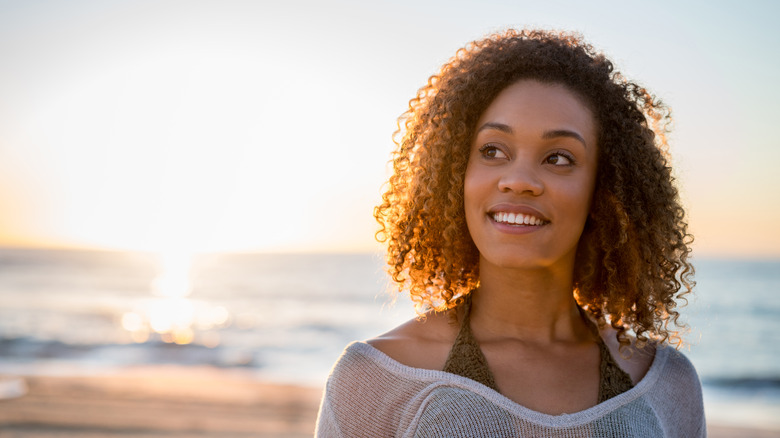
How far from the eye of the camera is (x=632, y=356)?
8.17 ft

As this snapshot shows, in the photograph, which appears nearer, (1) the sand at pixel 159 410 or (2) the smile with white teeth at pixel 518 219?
(2) the smile with white teeth at pixel 518 219

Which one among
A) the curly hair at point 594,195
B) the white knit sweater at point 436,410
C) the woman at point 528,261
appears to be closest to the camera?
the white knit sweater at point 436,410

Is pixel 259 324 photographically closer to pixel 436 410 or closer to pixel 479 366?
pixel 479 366

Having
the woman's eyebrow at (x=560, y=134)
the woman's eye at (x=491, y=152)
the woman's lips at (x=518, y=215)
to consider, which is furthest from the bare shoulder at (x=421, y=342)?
the woman's eyebrow at (x=560, y=134)

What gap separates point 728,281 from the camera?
102 feet

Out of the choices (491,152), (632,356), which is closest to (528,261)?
(491,152)

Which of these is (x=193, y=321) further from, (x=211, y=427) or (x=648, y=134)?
(x=648, y=134)

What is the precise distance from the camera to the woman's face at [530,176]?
7.00 ft

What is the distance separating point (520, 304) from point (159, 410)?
20.4 feet

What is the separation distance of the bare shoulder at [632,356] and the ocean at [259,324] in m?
0.16

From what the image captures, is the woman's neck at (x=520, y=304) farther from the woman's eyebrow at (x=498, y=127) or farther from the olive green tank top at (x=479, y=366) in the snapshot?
the woman's eyebrow at (x=498, y=127)

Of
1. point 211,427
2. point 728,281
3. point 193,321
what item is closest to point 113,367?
point 211,427

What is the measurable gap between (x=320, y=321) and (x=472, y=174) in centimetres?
1901

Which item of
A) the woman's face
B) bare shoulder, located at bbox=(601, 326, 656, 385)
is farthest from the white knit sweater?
the woman's face
